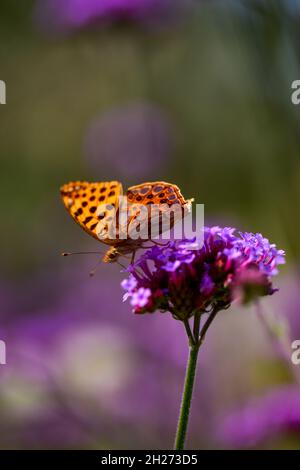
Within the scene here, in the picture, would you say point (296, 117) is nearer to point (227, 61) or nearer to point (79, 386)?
point (79, 386)

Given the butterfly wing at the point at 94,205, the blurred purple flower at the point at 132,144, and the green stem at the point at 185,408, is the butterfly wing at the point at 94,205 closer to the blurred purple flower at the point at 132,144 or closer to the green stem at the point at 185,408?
the green stem at the point at 185,408

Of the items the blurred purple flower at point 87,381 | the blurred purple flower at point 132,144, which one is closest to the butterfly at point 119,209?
the blurred purple flower at point 87,381

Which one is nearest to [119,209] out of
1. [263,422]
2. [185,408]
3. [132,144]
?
[185,408]

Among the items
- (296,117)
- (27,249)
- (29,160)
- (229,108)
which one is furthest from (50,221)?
(296,117)

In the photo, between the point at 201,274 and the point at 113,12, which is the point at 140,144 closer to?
the point at 113,12

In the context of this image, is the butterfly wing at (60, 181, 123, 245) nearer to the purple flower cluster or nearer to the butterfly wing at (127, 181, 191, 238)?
the butterfly wing at (127, 181, 191, 238)

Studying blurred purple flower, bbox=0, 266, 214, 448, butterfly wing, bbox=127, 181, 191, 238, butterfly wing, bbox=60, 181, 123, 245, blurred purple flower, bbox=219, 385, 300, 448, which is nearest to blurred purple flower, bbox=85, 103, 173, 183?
blurred purple flower, bbox=0, 266, 214, 448
